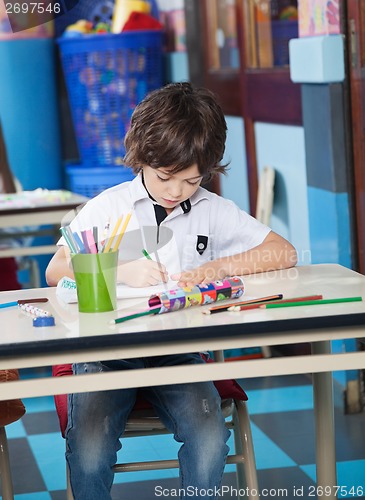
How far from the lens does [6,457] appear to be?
6.37 ft

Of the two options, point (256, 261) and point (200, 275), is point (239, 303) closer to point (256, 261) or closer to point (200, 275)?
point (200, 275)

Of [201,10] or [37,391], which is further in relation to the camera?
[201,10]

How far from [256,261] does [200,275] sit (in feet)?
0.57

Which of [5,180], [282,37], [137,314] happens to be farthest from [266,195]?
[137,314]

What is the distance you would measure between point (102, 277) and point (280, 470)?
44.6 inches

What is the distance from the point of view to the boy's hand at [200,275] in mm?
1878

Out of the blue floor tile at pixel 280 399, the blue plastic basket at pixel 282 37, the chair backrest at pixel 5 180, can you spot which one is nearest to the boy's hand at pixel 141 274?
the blue floor tile at pixel 280 399

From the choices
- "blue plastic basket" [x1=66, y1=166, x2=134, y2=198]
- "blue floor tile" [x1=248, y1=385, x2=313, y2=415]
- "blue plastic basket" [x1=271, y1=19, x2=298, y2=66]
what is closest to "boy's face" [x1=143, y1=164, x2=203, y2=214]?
"blue floor tile" [x1=248, y1=385, x2=313, y2=415]

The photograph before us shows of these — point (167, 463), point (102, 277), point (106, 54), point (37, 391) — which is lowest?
point (167, 463)

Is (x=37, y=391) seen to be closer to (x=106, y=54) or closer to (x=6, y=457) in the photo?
(x=6, y=457)

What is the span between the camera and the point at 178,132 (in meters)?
2.00

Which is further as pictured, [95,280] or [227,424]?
[227,424]

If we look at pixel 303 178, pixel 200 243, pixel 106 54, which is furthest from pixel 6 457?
pixel 106 54

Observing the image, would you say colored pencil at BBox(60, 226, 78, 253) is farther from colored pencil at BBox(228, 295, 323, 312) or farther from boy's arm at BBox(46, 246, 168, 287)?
colored pencil at BBox(228, 295, 323, 312)
